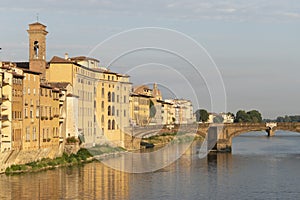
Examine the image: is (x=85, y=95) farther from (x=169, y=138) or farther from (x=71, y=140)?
(x=169, y=138)

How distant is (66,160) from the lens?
133 ft

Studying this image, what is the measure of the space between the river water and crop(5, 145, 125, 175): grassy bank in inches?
26.3

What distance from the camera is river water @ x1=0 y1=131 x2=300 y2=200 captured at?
28.7m

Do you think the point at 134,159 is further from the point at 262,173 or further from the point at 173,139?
the point at 173,139

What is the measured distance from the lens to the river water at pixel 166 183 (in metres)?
28.7

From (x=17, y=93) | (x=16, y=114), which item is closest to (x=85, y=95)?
(x=17, y=93)

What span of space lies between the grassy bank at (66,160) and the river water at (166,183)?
0.67 metres

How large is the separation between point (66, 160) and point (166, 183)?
9886 millimetres

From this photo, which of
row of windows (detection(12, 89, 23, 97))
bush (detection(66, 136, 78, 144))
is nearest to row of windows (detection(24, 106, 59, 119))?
row of windows (detection(12, 89, 23, 97))

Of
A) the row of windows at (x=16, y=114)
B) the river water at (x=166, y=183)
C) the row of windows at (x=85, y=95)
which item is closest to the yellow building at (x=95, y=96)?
the row of windows at (x=85, y=95)

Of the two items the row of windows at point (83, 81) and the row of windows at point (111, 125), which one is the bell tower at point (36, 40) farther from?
the row of windows at point (111, 125)

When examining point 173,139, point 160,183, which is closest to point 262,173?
point 160,183

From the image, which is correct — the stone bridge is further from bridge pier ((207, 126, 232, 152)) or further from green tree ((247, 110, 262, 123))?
green tree ((247, 110, 262, 123))

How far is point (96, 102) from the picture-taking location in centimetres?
5062
